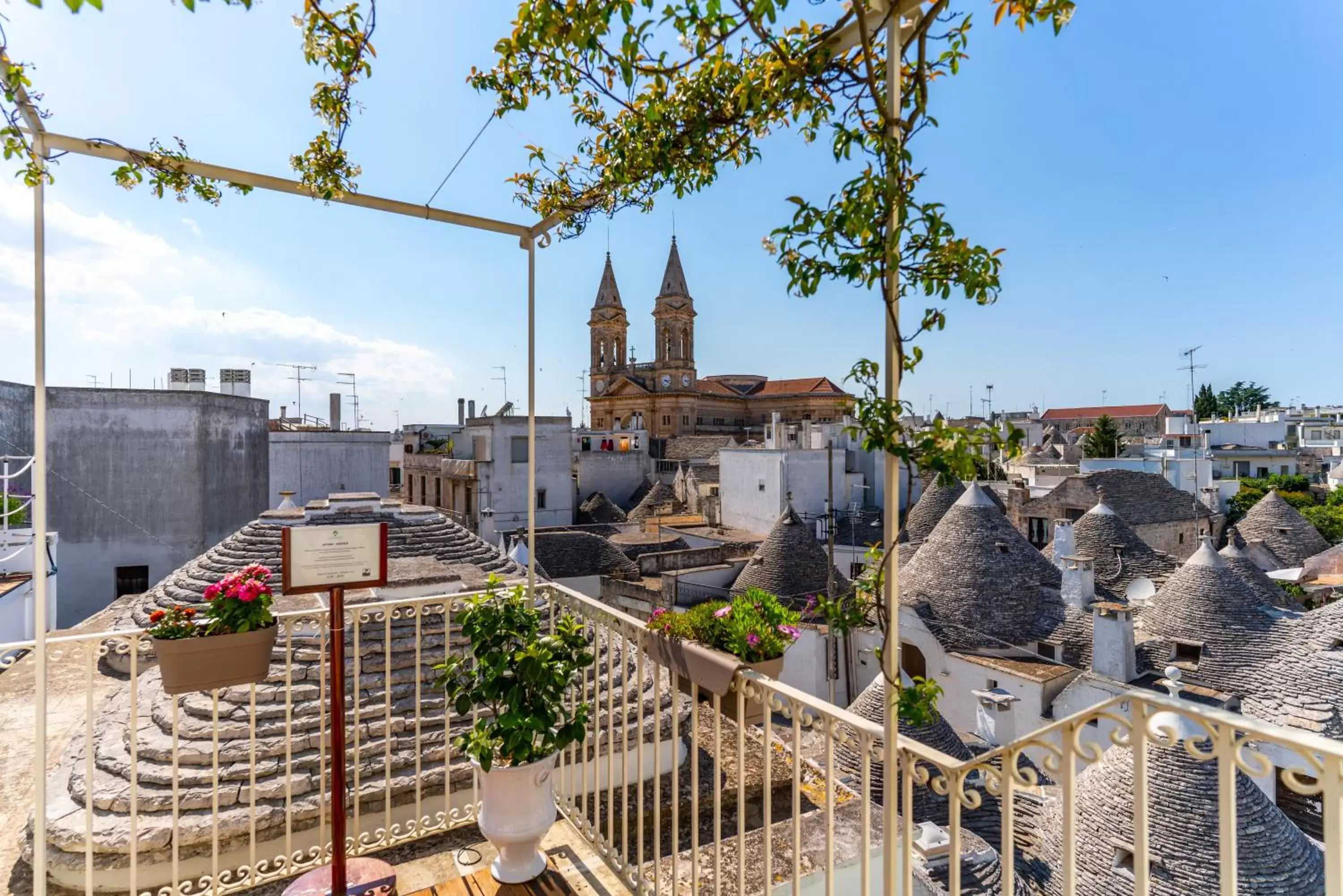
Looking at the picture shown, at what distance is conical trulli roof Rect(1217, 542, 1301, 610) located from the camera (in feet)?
41.1

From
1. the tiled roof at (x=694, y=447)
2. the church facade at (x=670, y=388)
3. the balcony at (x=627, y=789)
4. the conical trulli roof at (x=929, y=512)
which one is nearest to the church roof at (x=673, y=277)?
the church facade at (x=670, y=388)

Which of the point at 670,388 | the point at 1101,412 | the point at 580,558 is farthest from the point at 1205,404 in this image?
the point at 580,558

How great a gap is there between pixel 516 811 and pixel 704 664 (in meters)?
1.07

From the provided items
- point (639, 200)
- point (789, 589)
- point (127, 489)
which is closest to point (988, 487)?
point (789, 589)

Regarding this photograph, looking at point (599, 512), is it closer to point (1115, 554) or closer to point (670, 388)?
point (1115, 554)

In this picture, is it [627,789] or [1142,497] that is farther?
[1142,497]

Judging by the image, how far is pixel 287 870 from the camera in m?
2.96

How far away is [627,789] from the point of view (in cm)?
328

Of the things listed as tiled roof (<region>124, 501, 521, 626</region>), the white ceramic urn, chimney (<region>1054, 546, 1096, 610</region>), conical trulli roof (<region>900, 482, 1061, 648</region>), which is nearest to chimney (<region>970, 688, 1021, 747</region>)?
conical trulli roof (<region>900, 482, 1061, 648</region>)

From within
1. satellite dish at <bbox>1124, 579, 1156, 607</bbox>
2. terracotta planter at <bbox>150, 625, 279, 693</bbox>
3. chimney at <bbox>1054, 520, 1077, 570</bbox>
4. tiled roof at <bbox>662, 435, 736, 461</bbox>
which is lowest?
satellite dish at <bbox>1124, 579, 1156, 607</bbox>

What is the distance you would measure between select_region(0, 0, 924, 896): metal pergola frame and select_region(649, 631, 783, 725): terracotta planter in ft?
1.43

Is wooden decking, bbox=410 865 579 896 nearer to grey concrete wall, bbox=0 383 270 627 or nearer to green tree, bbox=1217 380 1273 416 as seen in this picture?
grey concrete wall, bbox=0 383 270 627

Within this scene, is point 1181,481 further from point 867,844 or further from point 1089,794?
point 867,844

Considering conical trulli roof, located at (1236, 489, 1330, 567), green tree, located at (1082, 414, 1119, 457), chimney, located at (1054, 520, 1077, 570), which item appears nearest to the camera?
chimney, located at (1054, 520, 1077, 570)
